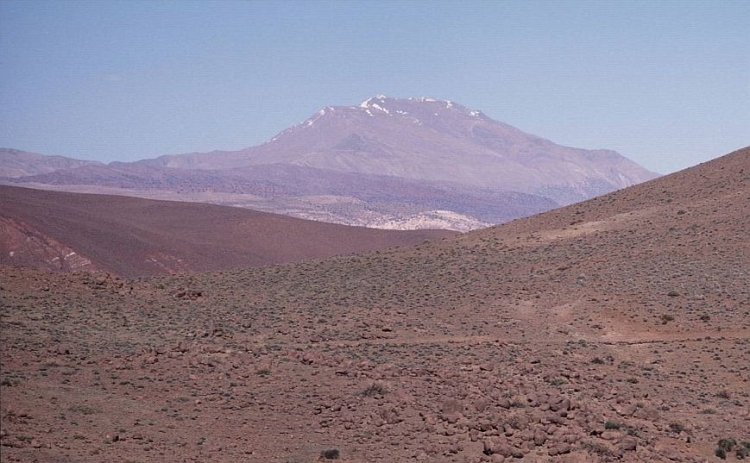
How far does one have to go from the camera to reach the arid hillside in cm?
1520

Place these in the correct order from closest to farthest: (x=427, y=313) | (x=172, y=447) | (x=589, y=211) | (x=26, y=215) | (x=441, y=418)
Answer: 1. (x=172, y=447)
2. (x=441, y=418)
3. (x=427, y=313)
4. (x=589, y=211)
5. (x=26, y=215)

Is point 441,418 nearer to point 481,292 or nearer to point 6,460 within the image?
point 6,460

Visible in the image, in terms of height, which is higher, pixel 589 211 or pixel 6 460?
pixel 589 211

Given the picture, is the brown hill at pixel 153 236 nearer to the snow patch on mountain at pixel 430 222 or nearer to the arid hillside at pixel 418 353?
the arid hillside at pixel 418 353

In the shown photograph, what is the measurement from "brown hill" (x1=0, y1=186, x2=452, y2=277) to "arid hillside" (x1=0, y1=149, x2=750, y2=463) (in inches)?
799

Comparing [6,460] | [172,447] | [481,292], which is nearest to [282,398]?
[172,447]

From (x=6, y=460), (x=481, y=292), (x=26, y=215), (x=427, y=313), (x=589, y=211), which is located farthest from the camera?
(x=26, y=215)

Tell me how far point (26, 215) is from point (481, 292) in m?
35.2

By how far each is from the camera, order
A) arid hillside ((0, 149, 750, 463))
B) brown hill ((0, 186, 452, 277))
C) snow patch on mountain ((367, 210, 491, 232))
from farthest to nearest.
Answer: snow patch on mountain ((367, 210, 491, 232)) < brown hill ((0, 186, 452, 277)) < arid hillside ((0, 149, 750, 463))

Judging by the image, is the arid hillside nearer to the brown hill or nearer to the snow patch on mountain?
the brown hill

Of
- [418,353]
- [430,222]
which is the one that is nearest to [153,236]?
[418,353]

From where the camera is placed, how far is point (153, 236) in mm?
62844

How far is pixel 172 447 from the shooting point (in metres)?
14.2

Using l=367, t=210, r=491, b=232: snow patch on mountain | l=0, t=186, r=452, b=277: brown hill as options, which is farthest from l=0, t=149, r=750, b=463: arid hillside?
l=367, t=210, r=491, b=232: snow patch on mountain
